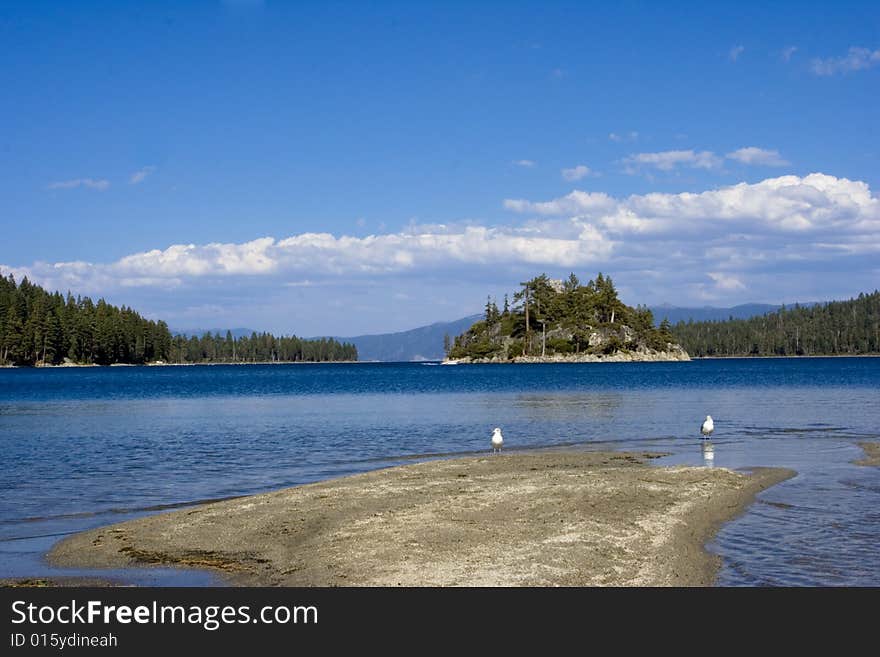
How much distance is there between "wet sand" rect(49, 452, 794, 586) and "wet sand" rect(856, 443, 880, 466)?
541 cm

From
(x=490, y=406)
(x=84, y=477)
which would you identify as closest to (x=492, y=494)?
(x=84, y=477)

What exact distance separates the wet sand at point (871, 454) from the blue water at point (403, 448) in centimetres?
85

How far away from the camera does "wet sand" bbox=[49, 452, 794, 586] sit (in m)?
16.0

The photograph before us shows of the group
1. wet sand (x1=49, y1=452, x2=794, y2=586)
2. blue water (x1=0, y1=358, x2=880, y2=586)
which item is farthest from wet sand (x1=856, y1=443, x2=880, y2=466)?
wet sand (x1=49, y1=452, x2=794, y2=586)

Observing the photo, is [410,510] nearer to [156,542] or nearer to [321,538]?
[321,538]

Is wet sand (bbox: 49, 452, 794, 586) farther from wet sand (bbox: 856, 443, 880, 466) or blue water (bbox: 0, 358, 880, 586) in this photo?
wet sand (bbox: 856, 443, 880, 466)

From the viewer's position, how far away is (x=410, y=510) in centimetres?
2247

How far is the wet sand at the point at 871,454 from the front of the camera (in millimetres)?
32547

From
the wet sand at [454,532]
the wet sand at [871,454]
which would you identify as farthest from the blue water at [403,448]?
the wet sand at [454,532]

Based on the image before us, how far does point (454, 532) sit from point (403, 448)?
907 inches

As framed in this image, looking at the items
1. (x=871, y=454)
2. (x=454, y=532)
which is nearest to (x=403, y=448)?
(x=871, y=454)

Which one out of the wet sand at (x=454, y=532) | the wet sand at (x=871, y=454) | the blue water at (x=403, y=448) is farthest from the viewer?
the wet sand at (x=871, y=454)

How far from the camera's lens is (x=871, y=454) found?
3512cm

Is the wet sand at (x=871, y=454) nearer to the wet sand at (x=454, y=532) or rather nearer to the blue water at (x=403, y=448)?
the blue water at (x=403, y=448)
